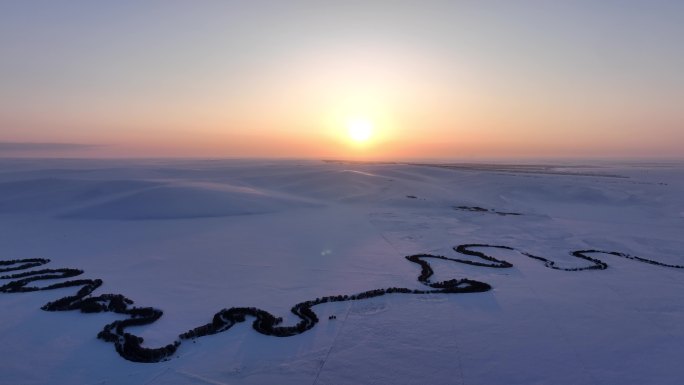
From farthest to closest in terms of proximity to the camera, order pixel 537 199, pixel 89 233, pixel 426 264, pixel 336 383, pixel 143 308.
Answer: pixel 537 199 < pixel 89 233 < pixel 426 264 < pixel 143 308 < pixel 336 383

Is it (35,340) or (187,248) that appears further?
(187,248)

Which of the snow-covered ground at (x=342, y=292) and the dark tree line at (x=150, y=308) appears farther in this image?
the dark tree line at (x=150, y=308)

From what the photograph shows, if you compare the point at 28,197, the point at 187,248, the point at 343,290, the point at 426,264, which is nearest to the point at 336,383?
the point at 343,290

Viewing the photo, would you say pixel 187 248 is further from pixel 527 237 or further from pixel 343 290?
pixel 527 237

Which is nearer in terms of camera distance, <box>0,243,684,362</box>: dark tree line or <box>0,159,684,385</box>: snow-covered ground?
<box>0,159,684,385</box>: snow-covered ground

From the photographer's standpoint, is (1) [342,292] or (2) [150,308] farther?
(1) [342,292]

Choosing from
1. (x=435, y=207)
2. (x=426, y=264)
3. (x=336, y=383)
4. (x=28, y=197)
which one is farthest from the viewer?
(x=435, y=207)

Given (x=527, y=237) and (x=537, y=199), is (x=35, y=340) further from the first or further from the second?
(x=537, y=199)
